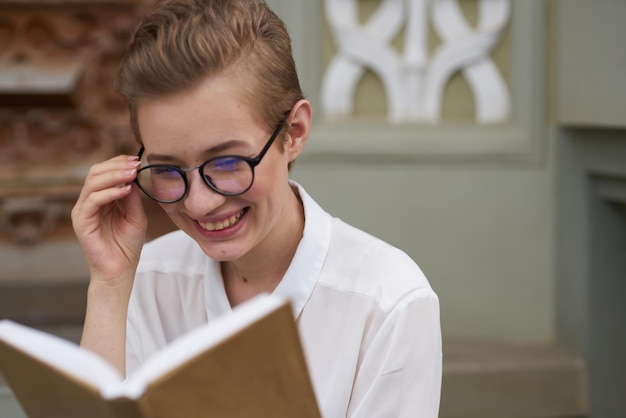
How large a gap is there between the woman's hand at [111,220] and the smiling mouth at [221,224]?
0.70 feet

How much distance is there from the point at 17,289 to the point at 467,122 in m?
1.69

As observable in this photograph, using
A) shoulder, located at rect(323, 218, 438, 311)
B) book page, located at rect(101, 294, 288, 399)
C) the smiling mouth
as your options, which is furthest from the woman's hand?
book page, located at rect(101, 294, 288, 399)

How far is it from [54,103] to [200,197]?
2036 mm

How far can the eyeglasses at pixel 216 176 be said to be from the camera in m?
1.48

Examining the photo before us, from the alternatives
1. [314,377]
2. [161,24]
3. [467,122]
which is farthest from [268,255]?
[467,122]

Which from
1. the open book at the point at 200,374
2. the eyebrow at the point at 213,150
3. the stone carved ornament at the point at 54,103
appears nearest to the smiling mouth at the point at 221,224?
the eyebrow at the point at 213,150

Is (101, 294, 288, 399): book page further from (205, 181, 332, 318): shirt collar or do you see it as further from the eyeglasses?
(205, 181, 332, 318): shirt collar

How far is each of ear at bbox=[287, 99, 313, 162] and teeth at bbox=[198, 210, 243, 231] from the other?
0.54ft

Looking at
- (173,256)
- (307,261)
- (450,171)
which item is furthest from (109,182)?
(450,171)

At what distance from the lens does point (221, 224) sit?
1.54 metres

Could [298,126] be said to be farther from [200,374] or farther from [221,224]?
[200,374]

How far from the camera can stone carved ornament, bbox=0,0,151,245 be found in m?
3.26

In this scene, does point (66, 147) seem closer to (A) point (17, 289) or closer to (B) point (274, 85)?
(A) point (17, 289)

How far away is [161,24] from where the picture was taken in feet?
5.00
